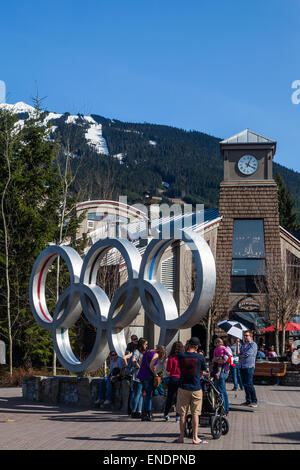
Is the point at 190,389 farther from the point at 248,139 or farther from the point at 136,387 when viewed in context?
the point at 248,139

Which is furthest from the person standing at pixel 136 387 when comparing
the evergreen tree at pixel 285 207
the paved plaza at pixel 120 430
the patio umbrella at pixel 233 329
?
the evergreen tree at pixel 285 207

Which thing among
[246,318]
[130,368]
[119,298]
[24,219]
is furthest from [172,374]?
[246,318]

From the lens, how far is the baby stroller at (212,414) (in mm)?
10164

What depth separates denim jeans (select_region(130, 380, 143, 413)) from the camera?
512 inches

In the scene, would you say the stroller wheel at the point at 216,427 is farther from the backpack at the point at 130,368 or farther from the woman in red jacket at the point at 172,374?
the backpack at the point at 130,368

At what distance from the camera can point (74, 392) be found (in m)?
15.3

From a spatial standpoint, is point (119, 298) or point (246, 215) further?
point (246, 215)

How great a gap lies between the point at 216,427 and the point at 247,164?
97.7 feet

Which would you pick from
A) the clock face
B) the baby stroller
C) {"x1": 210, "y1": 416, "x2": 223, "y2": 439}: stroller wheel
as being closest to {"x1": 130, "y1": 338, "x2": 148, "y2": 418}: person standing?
the baby stroller

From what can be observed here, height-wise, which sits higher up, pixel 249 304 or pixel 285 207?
pixel 285 207

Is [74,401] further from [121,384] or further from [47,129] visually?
[47,129]

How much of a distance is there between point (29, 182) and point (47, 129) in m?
2.97

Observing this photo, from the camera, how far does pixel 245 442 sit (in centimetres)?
993

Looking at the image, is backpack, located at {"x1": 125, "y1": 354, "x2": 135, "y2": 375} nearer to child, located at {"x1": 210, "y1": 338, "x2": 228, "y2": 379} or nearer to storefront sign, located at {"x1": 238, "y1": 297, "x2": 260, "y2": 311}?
child, located at {"x1": 210, "y1": 338, "x2": 228, "y2": 379}
